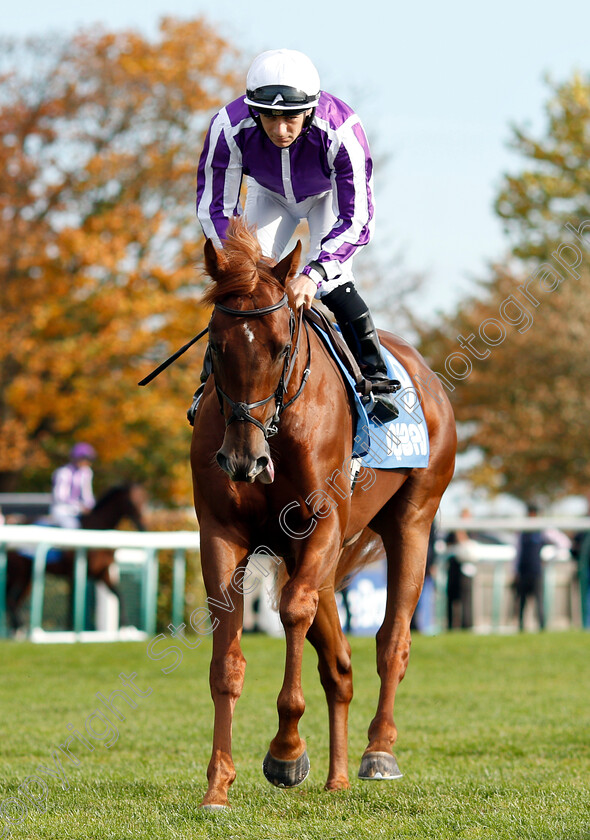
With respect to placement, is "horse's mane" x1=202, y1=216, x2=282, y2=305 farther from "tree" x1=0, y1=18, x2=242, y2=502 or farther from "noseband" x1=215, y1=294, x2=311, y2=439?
"tree" x1=0, y1=18, x2=242, y2=502

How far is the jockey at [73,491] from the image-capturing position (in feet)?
51.2

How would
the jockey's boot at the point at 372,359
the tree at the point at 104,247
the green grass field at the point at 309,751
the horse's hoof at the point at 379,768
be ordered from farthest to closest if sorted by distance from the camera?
the tree at the point at 104,247, the jockey's boot at the point at 372,359, the horse's hoof at the point at 379,768, the green grass field at the point at 309,751

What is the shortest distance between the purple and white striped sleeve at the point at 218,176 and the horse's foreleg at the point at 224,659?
1601 mm

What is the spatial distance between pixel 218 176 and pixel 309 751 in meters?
3.25

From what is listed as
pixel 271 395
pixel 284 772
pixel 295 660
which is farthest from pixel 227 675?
pixel 271 395

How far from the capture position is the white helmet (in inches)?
199

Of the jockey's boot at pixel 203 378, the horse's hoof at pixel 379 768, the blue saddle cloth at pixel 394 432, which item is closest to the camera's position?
the jockey's boot at pixel 203 378

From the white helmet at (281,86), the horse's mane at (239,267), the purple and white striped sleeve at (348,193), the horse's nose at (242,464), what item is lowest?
the horse's nose at (242,464)

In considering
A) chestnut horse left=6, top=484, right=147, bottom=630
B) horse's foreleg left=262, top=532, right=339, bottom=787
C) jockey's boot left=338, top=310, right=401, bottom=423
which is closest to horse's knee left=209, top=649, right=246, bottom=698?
horse's foreleg left=262, top=532, right=339, bottom=787

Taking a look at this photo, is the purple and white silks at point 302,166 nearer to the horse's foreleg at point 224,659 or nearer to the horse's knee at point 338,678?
the horse's foreleg at point 224,659

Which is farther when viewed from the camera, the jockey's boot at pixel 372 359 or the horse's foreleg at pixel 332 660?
the jockey's boot at pixel 372 359

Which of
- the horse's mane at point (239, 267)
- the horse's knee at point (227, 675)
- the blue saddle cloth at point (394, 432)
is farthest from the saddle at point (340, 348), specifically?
the horse's knee at point (227, 675)

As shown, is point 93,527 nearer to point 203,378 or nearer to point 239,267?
point 203,378

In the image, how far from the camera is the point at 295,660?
467 cm
